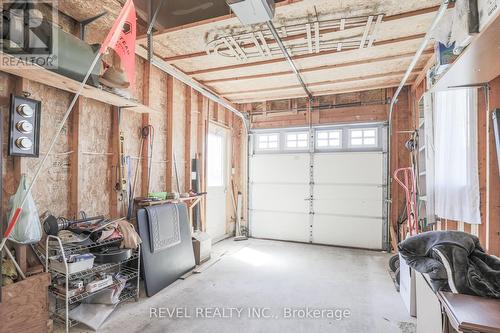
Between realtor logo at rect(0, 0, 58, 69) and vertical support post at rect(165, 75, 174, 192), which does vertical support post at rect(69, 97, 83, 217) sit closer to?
realtor logo at rect(0, 0, 58, 69)

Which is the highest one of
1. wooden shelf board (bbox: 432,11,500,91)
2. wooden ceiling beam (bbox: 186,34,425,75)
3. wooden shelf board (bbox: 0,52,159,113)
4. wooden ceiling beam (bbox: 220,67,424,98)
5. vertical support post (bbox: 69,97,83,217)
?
wooden ceiling beam (bbox: 220,67,424,98)

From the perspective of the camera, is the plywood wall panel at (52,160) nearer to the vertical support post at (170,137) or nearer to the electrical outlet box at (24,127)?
the electrical outlet box at (24,127)

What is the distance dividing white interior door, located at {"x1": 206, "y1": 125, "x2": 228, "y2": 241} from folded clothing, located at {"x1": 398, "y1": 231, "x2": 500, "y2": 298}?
13.0 feet

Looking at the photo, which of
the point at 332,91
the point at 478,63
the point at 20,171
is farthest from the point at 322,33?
the point at 20,171

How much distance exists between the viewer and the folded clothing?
1.36 m

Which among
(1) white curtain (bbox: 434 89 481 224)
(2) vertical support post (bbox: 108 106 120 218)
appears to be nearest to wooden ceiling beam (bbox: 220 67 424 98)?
(1) white curtain (bbox: 434 89 481 224)

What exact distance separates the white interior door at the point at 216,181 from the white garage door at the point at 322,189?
2.29 ft

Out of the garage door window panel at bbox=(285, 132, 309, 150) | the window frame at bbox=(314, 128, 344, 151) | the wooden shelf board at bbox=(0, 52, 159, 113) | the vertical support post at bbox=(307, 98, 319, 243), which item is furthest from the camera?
the garage door window panel at bbox=(285, 132, 309, 150)

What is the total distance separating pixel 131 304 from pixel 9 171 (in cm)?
172

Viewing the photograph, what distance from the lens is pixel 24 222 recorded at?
2.00 metres

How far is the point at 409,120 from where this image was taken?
4.87 meters

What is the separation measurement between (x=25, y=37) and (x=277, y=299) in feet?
10.7

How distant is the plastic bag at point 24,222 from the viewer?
1.99 meters

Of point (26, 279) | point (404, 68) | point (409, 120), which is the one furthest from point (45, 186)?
point (409, 120)
